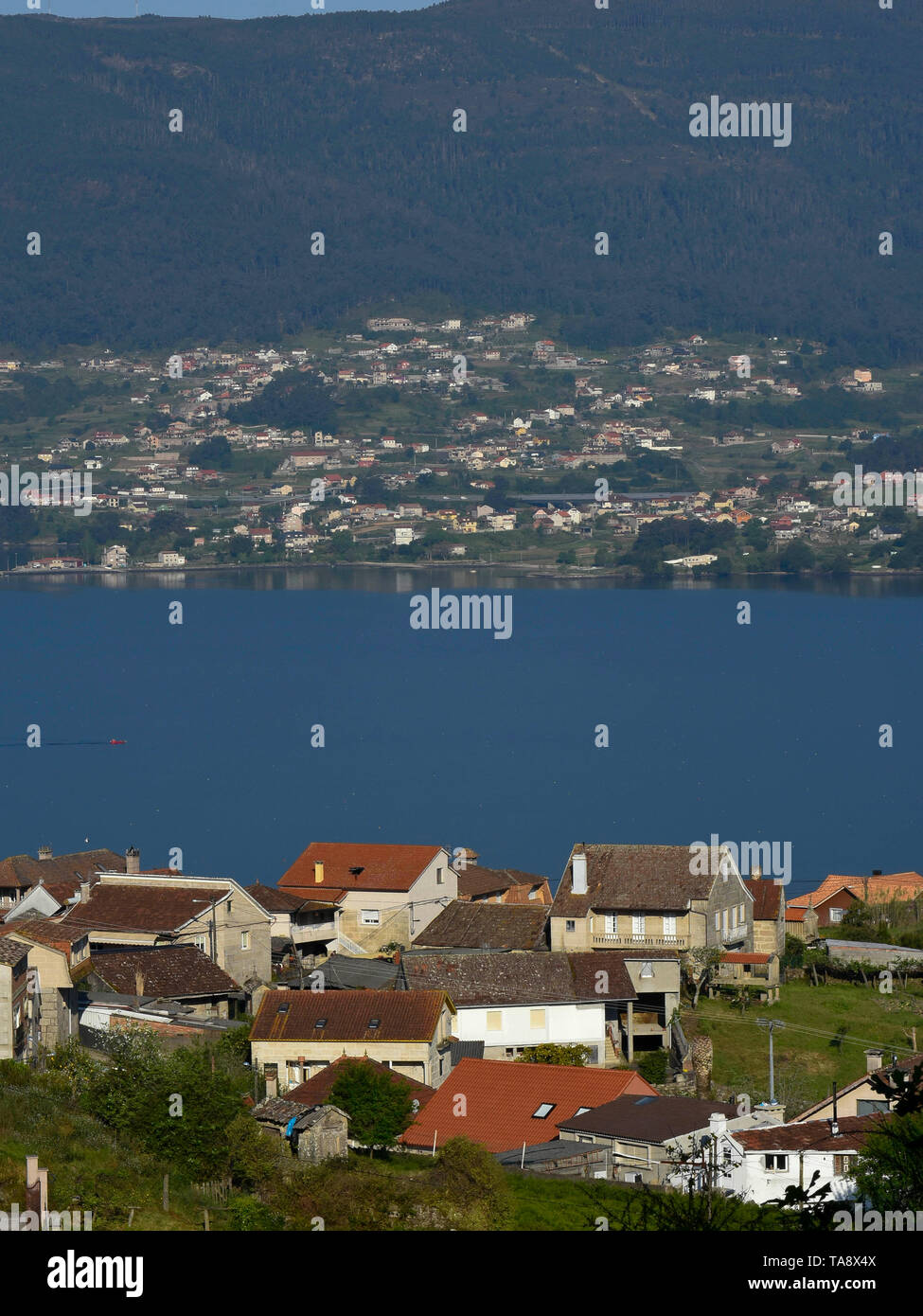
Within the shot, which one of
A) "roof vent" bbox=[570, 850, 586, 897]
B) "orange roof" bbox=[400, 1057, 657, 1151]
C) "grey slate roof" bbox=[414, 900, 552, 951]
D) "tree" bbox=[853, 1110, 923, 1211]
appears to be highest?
"tree" bbox=[853, 1110, 923, 1211]

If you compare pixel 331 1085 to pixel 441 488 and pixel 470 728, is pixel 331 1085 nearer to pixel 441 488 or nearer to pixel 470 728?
pixel 470 728

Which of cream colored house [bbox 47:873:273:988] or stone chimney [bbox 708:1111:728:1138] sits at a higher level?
stone chimney [bbox 708:1111:728:1138]

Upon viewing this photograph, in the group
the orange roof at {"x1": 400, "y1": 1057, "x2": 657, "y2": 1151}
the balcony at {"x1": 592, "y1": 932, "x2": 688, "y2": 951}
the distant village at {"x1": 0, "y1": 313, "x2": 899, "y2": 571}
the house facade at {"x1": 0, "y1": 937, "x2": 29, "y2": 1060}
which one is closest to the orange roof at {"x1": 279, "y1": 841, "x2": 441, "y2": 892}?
the balcony at {"x1": 592, "y1": 932, "x2": 688, "y2": 951}

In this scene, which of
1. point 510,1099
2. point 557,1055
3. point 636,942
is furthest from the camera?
point 636,942

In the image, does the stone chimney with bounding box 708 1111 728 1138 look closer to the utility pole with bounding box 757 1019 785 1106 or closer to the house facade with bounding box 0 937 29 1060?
the utility pole with bounding box 757 1019 785 1106

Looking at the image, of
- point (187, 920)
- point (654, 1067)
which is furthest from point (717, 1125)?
point (187, 920)

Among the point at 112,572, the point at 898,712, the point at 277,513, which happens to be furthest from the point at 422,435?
→ the point at 898,712
